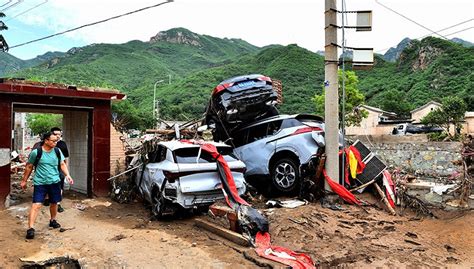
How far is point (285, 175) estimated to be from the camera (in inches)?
352

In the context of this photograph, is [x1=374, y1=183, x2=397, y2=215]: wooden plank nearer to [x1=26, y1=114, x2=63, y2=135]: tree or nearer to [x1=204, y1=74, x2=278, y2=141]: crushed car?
[x1=204, y1=74, x2=278, y2=141]: crushed car

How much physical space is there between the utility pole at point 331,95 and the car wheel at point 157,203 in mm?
3631

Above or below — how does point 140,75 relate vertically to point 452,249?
above

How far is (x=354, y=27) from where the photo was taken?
28.1 feet

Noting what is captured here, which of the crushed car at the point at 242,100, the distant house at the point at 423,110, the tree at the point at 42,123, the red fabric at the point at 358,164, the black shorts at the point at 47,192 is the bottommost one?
the black shorts at the point at 47,192

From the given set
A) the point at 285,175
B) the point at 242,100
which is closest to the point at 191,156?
the point at 285,175

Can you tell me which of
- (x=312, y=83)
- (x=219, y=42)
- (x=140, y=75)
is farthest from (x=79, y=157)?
(x=219, y=42)

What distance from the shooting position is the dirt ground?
5391 millimetres

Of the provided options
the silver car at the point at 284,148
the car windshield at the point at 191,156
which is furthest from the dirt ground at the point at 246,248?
the car windshield at the point at 191,156

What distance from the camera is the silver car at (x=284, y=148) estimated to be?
8828mm

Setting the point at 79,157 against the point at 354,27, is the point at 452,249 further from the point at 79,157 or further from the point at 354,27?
the point at 79,157

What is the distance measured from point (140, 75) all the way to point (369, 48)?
68509 mm

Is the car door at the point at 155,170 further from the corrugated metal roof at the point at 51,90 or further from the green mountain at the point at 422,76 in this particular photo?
the green mountain at the point at 422,76

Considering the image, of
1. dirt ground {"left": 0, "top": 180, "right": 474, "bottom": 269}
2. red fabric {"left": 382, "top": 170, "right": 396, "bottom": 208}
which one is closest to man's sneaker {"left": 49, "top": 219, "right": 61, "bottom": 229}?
dirt ground {"left": 0, "top": 180, "right": 474, "bottom": 269}
